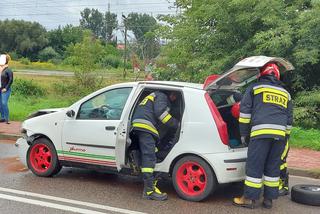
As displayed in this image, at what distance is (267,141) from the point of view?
600cm

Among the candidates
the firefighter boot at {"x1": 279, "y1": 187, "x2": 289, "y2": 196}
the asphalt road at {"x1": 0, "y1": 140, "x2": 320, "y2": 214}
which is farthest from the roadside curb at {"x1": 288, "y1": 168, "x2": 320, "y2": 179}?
the firefighter boot at {"x1": 279, "y1": 187, "x2": 289, "y2": 196}

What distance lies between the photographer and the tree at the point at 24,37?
7631 centimetres

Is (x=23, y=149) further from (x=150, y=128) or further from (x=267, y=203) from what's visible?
(x=267, y=203)

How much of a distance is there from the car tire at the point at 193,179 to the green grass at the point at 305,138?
185 inches

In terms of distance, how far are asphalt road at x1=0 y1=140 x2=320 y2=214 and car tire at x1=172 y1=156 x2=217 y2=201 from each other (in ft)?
0.39

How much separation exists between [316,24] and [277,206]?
7043 mm

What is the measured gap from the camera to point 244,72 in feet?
21.2

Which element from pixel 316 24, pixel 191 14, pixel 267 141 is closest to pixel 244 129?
pixel 267 141

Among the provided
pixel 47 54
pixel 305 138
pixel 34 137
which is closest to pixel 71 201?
pixel 34 137

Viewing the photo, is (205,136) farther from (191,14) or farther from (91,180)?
(191,14)

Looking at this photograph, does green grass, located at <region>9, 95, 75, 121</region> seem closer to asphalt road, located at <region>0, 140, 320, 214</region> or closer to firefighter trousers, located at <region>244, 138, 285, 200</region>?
asphalt road, located at <region>0, 140, 320, 214</region>

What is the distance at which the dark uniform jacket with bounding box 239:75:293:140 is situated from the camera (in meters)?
5.96

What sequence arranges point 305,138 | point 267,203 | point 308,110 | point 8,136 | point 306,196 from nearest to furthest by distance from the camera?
point 267,203 < point 306,196 < point 305,138 < point 8,136 < point 308,110

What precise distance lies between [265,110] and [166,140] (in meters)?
1.49
